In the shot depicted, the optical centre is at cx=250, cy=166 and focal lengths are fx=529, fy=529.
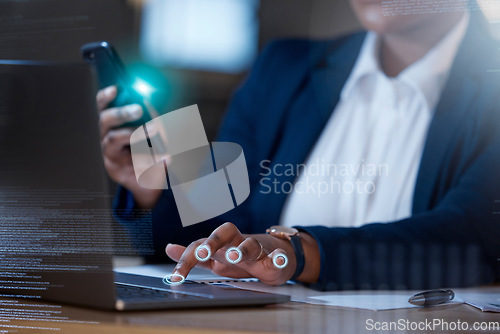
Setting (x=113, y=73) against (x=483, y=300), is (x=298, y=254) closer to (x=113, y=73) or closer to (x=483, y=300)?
(x=483, y=300)

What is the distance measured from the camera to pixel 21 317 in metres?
0.68

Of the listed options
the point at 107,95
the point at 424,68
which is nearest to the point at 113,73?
the point at 107,95

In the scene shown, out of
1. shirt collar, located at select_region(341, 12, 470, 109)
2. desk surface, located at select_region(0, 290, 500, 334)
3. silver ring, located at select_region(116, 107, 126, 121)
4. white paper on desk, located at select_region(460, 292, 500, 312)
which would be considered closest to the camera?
desk surface, located at select_region(0, 290, 500, 334)

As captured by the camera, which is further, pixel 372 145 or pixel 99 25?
pixel 372 145

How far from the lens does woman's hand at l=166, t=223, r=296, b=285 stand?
28.5 inches

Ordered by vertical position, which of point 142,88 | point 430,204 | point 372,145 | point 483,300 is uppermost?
point 142,88

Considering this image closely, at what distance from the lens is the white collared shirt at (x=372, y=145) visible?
0.87m

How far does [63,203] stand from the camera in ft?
2.13

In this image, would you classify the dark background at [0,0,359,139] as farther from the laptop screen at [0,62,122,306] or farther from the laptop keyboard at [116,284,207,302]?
the laptop keyboard at [116,284,207,302]

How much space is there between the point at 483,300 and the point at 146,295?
45 centimetres

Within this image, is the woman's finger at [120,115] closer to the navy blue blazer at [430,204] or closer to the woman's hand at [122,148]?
the woman's hand at [122,148]

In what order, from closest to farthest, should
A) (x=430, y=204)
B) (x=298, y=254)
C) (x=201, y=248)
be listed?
(x=201, y=248), (x=298, y=254), (x=430, y=204)

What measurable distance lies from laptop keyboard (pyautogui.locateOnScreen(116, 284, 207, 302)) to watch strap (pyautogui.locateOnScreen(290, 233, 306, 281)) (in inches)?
8.9

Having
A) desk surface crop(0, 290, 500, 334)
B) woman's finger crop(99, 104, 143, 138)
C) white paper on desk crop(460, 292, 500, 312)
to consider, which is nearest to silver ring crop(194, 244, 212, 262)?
desk surface crop(0, 290, 500, 334)
